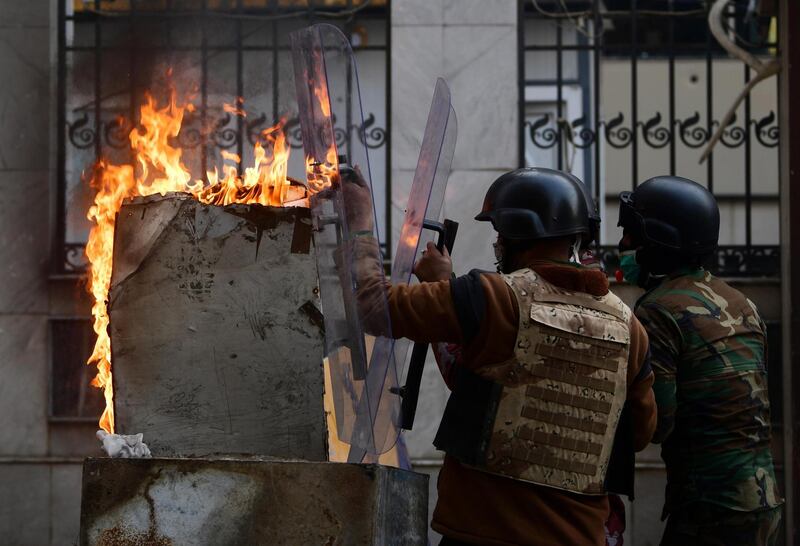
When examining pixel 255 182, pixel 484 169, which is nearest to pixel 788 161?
pixel 484 169

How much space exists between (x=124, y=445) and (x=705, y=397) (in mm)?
1902

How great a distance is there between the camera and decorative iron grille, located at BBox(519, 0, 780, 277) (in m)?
8.43

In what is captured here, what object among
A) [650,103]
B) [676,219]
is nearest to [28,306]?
[676,219]

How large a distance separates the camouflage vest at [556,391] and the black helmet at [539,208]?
6.0 inches

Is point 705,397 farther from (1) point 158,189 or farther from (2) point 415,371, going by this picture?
(1) point 158,189

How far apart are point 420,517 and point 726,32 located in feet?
19.8

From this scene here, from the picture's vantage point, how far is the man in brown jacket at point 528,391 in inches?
133

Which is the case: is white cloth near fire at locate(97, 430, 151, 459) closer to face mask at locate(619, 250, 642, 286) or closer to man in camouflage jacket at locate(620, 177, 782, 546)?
man in camouflage jacket at locate(620, 177, 782, 546)

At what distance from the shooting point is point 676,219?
4.17 meters

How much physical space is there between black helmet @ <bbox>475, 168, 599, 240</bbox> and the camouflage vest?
152 millimetres

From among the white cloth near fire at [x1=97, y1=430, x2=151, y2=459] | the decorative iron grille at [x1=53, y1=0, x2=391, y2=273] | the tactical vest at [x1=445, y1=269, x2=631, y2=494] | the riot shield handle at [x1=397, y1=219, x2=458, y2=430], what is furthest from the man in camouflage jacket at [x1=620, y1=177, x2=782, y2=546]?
the decorative iron grille at [x1=53, y1=0, x2=391, y2=273]

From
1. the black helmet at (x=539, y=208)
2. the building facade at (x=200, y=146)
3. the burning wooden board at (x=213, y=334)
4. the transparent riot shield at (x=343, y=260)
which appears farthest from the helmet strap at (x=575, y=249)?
the building facade at (x=200, y=146)

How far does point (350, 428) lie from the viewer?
3705 millimetres

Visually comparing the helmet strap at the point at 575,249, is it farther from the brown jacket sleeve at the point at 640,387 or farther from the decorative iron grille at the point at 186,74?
the decorative iron grille at the point at 186,74
